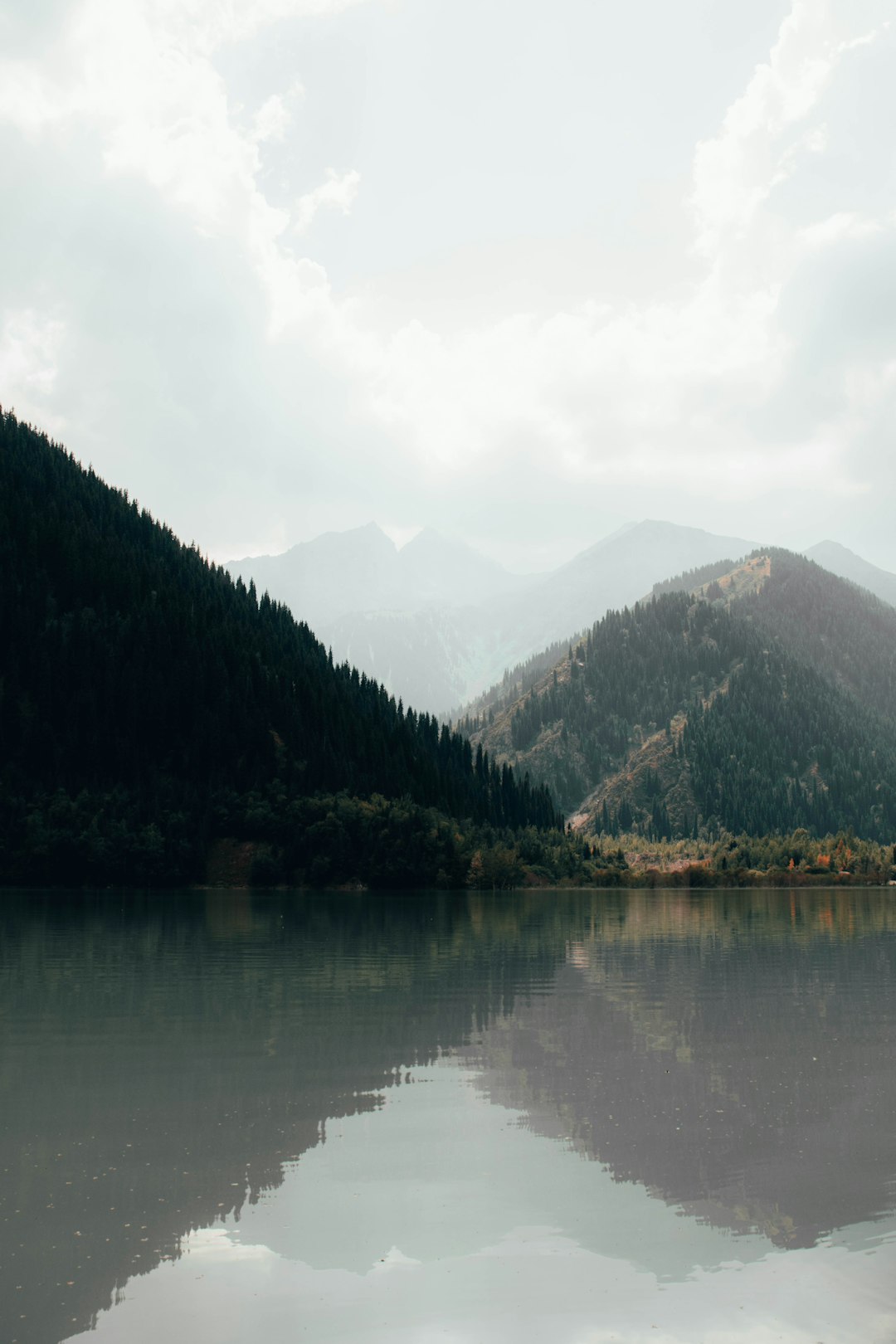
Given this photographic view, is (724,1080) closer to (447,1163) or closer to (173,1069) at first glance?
(447,1163)

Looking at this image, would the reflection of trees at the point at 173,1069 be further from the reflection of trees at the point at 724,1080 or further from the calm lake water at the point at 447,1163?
the reflection of trees at the point at 724,1080

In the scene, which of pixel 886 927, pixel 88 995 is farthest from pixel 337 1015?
pixel 886 927

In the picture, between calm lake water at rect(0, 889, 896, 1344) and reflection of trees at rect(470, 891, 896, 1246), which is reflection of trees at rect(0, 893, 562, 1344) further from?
reflection of trees at rect(470, 891, 896, 1246)

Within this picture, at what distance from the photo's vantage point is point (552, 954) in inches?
2525

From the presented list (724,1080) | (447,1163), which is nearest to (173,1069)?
(447,1163)

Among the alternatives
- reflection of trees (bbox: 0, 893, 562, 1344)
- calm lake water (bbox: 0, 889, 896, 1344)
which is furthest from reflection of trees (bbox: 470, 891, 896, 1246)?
reflection of trees (bbox: 0, 893, 562, 1344)

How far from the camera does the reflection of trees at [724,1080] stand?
18250mm

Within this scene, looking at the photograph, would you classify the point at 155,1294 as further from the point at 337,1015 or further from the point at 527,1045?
the point at 337,1015

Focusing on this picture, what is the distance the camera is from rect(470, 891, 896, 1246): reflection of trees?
18.2 metres

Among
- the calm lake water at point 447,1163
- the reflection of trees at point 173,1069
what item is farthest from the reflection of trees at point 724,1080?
the reflection of trees at point 173,1069

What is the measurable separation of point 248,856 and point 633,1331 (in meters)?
181

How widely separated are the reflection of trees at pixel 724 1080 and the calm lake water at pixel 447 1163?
0.35 feet

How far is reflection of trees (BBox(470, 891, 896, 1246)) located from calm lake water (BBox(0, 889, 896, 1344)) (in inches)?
4.2

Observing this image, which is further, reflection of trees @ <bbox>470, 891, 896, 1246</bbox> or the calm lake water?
reflection of trees @ <bbox>470, 891, 896, 1246</bbox>
